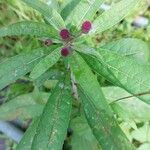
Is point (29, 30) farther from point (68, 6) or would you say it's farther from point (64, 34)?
point (68, 6)

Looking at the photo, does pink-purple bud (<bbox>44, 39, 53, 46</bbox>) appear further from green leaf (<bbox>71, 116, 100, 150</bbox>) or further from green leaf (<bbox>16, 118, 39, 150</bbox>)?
green leaf (<bbox>71, 116, 100, 150</bbox>)

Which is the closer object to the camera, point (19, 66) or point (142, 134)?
point (19, 66)

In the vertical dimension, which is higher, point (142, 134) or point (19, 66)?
point (19, 66)

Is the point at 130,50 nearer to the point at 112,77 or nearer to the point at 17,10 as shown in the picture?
the point at 112,77

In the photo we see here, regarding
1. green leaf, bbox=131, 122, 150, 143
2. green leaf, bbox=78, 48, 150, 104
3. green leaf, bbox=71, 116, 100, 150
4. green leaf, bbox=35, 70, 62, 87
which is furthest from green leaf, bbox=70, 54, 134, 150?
green leaf, bbox=131, 122, 150, 143

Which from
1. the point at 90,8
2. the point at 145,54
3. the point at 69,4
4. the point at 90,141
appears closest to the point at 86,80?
the point at 90,8

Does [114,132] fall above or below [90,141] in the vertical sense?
above

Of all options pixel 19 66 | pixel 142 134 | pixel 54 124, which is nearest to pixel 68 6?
pixel 19 66
